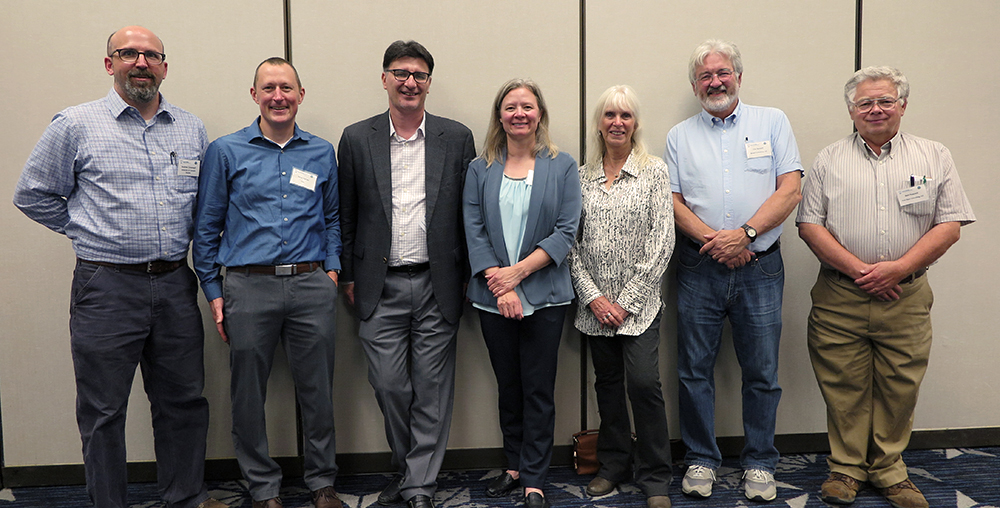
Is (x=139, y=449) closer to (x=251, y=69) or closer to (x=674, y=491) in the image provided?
(x=251, y=69)

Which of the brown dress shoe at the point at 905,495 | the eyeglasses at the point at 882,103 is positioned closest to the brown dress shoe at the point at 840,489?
the brown dress shoe at the point at 905,495

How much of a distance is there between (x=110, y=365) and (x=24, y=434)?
1020mm

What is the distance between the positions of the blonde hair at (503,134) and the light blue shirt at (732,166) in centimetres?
60

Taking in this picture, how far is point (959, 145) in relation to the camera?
3.01 m

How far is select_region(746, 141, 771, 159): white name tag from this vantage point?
8.45 feet

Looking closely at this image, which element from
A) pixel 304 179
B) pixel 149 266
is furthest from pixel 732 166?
pixel 149 266

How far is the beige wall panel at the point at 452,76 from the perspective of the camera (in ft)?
9.09

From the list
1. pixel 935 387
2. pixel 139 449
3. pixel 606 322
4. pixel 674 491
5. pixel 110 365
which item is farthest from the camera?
pixel 935 387

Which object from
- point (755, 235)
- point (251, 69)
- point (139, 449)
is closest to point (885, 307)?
point (755, 235)

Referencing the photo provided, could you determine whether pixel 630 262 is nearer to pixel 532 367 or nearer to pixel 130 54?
pixel 532 367

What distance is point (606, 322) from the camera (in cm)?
246

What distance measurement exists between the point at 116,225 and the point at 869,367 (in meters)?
3.06

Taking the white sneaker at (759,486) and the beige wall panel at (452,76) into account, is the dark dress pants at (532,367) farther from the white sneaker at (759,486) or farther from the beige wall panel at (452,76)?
the white sneaker at (759,486)

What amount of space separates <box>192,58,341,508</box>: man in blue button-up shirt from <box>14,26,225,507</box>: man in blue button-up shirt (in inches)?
5.4
